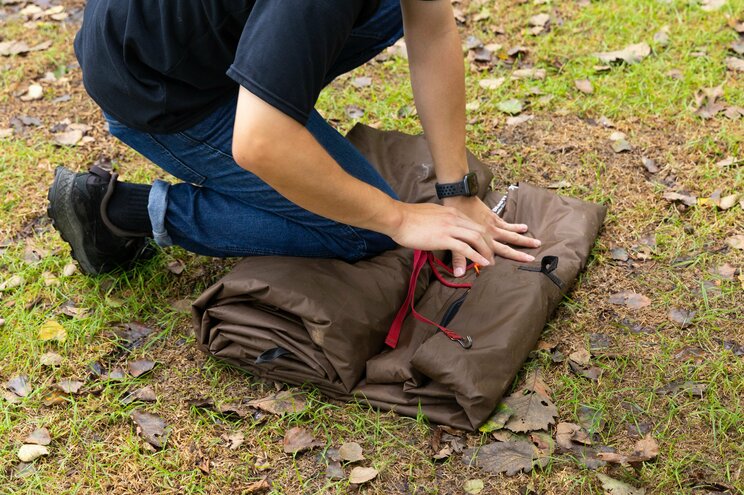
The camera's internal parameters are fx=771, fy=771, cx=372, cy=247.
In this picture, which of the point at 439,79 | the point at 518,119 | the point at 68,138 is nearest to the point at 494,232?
the point at 439,79

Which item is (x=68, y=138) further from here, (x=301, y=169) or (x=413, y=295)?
(x=301, y=169)

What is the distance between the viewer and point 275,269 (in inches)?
101

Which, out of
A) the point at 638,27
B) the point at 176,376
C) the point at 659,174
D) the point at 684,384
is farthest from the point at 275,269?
the point at 638,27

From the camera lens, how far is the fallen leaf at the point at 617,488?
217 centimetres

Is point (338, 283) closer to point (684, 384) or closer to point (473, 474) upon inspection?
point (473, 474)

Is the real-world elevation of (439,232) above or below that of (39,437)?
above

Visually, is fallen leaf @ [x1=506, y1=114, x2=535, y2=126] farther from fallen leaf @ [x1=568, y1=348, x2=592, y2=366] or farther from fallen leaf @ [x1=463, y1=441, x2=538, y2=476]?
fallen leaf @ [x1=463, y1=441, x2=538, y2=476]

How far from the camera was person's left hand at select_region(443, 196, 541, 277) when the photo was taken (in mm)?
2699

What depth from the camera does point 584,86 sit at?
12.4 ft

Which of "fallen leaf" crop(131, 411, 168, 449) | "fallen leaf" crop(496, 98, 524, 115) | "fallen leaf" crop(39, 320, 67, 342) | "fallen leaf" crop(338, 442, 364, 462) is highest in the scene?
"fallen leaf" crop(496, 98, 524, 115)

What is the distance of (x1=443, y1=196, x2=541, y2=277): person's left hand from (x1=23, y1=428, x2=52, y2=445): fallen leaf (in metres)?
1.47

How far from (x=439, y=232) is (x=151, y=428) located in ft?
3.70

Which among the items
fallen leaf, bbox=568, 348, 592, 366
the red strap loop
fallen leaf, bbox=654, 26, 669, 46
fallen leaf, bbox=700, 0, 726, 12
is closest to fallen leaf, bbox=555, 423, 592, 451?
fallen leaf, bbox=568, 348, 592, 366

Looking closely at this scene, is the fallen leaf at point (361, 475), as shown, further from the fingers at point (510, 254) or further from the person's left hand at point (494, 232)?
the fingers at point (510, 254)
